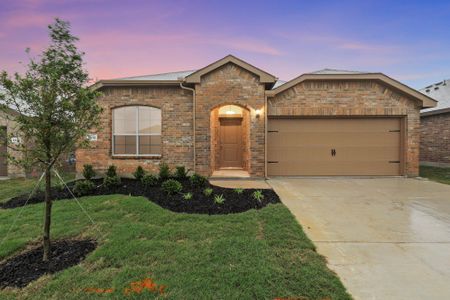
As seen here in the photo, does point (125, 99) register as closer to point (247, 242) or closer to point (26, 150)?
point (26, 150)

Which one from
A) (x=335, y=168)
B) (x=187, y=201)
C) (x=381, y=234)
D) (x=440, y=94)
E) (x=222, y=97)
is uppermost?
(x=440, y=94)

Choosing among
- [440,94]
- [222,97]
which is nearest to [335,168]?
[222,97]

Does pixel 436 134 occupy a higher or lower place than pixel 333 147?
higher

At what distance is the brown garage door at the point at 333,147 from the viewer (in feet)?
31.3

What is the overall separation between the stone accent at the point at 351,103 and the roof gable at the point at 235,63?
96 centimetres

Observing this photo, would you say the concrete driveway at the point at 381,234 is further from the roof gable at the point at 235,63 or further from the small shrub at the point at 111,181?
the small shrub at the point at 111,181

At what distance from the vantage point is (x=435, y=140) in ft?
43.1

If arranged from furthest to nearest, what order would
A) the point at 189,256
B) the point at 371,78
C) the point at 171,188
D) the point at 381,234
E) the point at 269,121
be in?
the point at 269,121, the point at 371,78, the point at 171,188, the point at 381,234, the point at 189,256

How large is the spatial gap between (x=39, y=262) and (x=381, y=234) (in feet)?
17.0

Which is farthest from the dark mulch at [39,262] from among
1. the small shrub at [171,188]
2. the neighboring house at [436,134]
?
the neighboring house at [436,134]

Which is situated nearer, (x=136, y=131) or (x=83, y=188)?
(x=83, y=188)

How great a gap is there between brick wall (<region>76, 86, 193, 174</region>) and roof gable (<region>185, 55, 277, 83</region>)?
2.41ft

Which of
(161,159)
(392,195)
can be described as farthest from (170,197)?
(392,195)

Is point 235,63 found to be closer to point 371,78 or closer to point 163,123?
point 163,123
